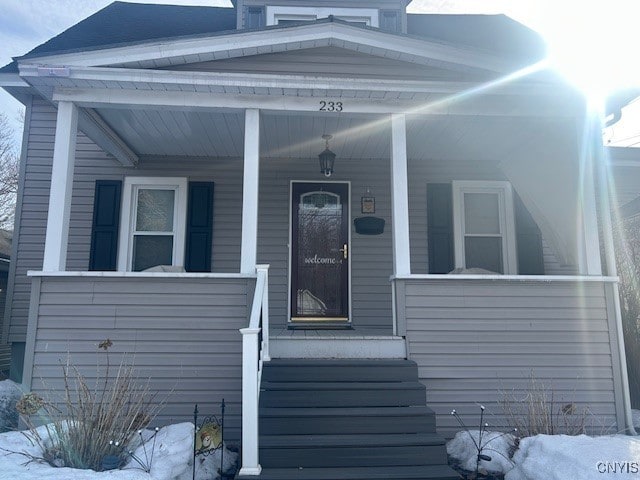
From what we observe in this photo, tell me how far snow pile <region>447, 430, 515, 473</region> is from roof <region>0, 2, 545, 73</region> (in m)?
4.59

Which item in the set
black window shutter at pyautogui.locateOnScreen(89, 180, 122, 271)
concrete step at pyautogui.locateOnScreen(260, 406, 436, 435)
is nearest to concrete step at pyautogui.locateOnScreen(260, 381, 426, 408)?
concrete step at pyautogui.locateOnScreen(260, 406, 436, 435)

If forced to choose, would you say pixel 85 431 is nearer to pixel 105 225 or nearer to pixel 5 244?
pixel 105 225

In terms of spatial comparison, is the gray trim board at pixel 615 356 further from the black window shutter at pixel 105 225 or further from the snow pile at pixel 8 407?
the snow pile at pixel 8 407

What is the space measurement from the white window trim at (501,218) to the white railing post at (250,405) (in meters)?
3.49

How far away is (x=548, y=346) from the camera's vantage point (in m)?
4.36

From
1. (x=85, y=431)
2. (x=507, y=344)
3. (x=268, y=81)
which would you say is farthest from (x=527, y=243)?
(x=85, y=431)

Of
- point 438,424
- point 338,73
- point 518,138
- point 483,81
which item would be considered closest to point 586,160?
point 518,138

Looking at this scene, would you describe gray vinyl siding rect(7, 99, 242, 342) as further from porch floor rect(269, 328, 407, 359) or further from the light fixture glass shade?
porch floor rect(269, 328, 407, 359)

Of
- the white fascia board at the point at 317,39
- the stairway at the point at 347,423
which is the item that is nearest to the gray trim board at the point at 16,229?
the white fascia board at the point at 317,39

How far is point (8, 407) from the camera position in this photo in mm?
4582

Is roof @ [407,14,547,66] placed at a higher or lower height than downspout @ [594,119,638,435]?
higher

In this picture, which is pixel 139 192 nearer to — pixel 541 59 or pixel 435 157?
pixel 435 157

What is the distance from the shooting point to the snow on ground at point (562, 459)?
9.84 feet

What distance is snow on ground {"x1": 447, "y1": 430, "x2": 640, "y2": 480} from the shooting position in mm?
3000
